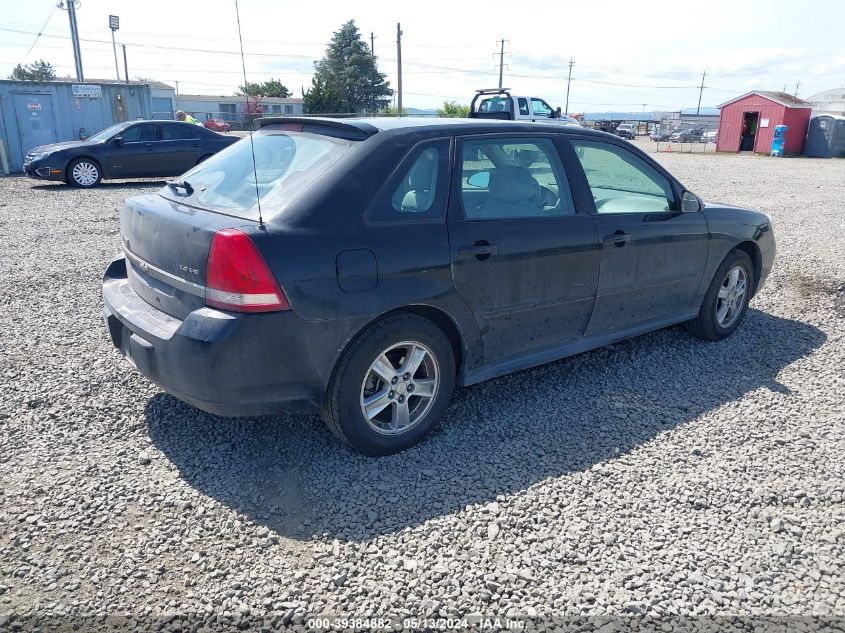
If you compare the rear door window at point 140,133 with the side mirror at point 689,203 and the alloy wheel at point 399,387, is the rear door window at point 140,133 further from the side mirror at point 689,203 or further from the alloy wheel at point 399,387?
the alloy wheel at point 399,387

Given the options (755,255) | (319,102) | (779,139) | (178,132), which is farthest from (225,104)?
(755,255)

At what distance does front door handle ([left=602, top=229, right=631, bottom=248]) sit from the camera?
163 inches

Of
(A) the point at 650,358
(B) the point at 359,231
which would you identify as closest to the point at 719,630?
(B) the point at 359,231

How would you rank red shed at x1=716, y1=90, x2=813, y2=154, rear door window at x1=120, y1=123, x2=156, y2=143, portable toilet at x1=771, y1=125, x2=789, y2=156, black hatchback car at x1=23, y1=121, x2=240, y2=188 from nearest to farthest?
black hatchback car at x1=23, y1=121, x2=240, y2=188 < rear door window at x1=120, y1=123, x2=156, y2=143 < portable toilet at x1=771, y1=125, x2=789, y2=156 < red shed at x1=716, y1=90, x2=813, y2=154

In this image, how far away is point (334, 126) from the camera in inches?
140

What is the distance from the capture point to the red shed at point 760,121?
32619 millimetres

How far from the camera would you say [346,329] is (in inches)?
123

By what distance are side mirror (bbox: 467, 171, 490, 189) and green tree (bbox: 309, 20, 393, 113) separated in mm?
64352

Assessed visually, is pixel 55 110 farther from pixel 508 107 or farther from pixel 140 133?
pixel 508 107

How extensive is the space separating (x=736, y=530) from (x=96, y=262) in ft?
23.7

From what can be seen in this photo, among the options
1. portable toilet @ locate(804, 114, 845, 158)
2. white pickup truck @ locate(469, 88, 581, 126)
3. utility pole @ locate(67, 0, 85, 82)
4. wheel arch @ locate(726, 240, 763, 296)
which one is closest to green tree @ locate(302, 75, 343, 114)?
utility pole @ locate(67, 0, 85, 82)

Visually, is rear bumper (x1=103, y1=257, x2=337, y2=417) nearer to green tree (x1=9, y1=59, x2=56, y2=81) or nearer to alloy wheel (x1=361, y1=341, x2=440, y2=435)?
alloy wheel (x1=361, y1=341, x2=440, y2=435)

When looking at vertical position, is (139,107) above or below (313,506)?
above

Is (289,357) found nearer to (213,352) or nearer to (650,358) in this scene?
(213,352)
